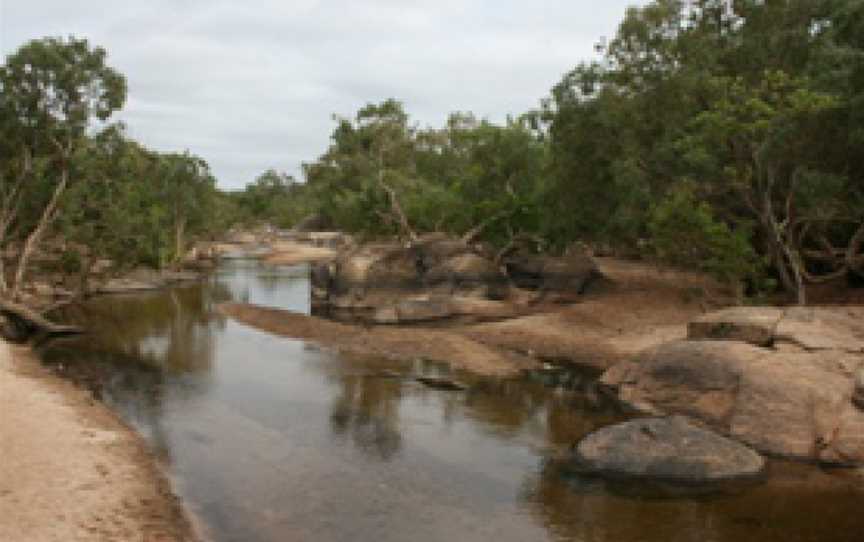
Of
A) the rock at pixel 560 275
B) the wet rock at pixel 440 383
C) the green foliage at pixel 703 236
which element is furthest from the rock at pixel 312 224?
the wet rock at pixel 440 383

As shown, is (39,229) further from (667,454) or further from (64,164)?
(667,454)

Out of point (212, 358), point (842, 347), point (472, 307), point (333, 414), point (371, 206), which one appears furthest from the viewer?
point (371, 206)

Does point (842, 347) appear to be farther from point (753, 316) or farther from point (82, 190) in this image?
point (82, 190)

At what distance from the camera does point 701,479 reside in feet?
58.6

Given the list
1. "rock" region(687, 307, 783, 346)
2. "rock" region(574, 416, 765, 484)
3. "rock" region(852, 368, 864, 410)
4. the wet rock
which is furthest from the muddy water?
"rock" region(687, 307, 783, 346)

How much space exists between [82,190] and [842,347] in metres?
37.3

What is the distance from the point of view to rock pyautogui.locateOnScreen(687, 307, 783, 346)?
80.5 feet

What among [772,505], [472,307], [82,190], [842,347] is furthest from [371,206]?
[772,505]

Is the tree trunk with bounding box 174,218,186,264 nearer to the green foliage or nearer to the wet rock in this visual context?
the wet rock

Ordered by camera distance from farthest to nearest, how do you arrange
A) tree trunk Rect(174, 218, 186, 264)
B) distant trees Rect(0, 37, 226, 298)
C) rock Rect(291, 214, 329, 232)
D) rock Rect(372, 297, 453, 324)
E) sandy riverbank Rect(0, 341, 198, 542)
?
1. rock Rect(291, 214, 329, 232)
2. tree trunk Rect(174, 218, 186, 264)
3. rock Rect(372, 297, 453, 324)
4. distant trees Rect(0, 37, 226, 298)
5. sandy riverbank Rect(0, 341, 198, 542)

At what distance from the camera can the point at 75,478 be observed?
16.0m

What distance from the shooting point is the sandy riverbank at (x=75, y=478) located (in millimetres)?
13648

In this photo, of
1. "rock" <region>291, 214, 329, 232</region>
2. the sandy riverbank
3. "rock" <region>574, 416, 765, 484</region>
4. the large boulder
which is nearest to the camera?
the sandy riverbank

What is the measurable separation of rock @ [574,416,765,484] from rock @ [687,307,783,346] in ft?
21.1
